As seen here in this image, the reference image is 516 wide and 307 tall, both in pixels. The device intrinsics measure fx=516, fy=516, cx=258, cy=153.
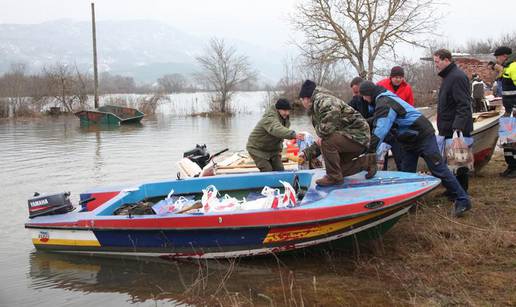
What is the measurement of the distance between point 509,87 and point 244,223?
496 centimetres

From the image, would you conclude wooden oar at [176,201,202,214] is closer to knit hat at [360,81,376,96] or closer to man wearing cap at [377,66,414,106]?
knit hat at [360,81,376,96]

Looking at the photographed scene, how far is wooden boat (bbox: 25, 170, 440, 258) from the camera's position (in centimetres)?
547

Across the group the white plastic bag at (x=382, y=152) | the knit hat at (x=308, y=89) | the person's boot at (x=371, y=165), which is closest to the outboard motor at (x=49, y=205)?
the knit hat at (x=308, y=89)

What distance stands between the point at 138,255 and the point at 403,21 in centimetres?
1865

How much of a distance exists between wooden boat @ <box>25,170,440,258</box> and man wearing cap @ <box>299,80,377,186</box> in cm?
30

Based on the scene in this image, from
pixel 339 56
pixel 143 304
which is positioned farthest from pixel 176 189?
pixel 339 56

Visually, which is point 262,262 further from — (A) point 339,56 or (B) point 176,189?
(A) point 339,56

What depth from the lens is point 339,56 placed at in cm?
2223

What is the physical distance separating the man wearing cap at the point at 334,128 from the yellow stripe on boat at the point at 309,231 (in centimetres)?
65

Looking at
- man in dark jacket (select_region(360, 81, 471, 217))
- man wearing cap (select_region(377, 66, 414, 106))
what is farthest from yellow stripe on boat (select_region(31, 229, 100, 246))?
man wearing cap (select_region(377, 66, 414, 106))

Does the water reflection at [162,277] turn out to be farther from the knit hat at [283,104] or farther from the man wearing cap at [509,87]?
the man wearing cap at [509,87]

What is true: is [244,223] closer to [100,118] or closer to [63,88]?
[100,118]

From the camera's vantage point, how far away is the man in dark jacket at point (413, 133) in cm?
602

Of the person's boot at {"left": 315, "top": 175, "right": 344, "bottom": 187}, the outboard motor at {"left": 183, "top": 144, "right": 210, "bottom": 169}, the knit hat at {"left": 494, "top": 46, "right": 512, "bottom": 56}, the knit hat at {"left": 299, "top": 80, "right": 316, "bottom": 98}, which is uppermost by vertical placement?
the knit hat at {"left": 494, "top": 46, "right": 512, "bottom": 56}
